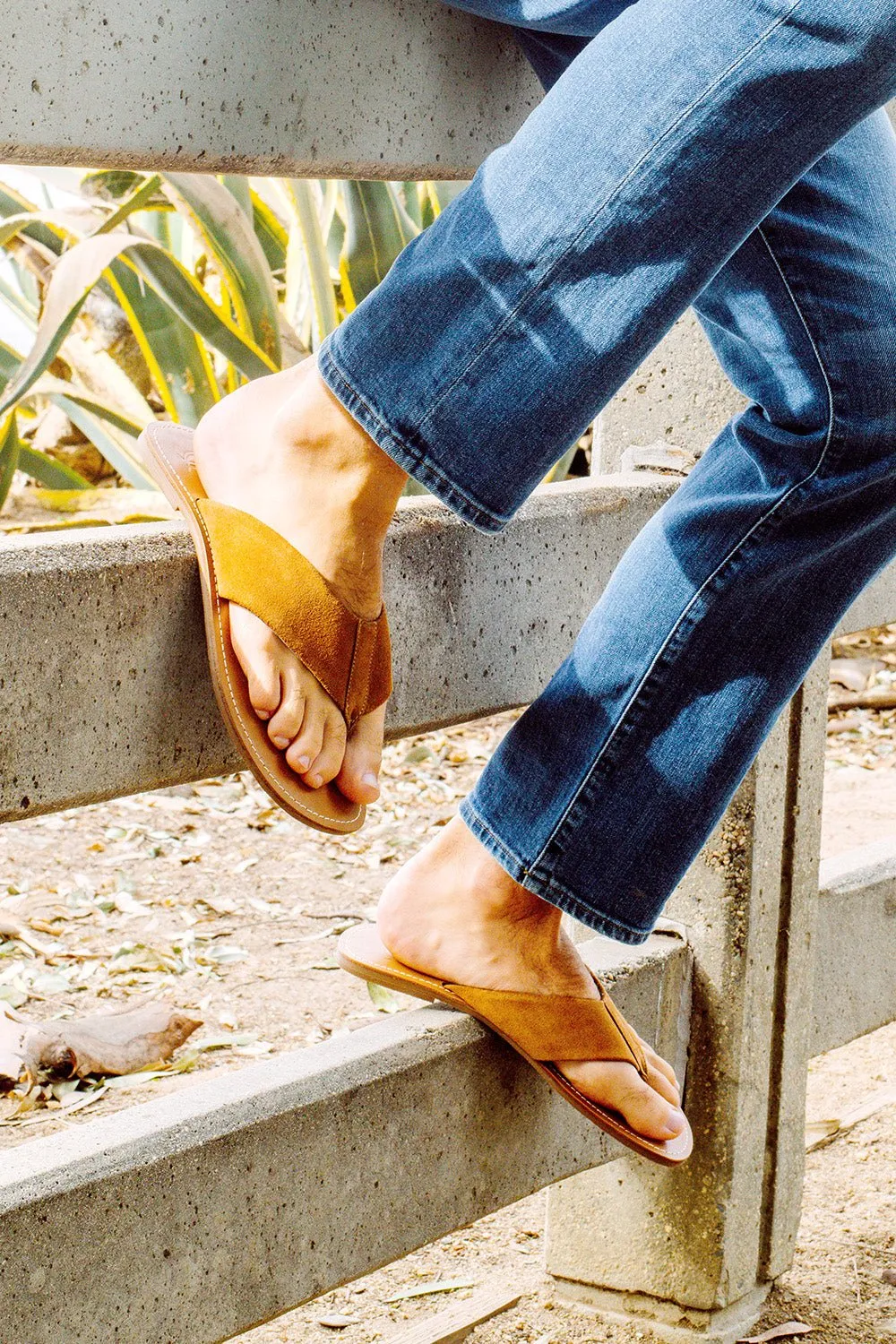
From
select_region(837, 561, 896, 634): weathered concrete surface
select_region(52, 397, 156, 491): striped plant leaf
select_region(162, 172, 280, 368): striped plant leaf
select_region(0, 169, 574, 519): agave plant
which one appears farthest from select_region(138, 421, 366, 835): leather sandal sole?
select_region(52, 397, 156, 491): striped plant leaf

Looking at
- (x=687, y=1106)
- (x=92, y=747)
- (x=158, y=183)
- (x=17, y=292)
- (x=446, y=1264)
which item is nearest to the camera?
(x=92, y=747)

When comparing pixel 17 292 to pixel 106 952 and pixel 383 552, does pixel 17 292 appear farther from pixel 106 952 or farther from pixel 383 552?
pixel 383 552

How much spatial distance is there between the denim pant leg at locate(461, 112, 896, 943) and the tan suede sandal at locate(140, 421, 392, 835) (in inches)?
7.4

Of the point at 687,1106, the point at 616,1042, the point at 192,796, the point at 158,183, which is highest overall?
the point at 158,183

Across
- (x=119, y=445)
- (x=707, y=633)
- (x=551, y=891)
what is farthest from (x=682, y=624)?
(x=119, y=445)

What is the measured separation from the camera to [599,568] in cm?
130

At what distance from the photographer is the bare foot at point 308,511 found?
95cm

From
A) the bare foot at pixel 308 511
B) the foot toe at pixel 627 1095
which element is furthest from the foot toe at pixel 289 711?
the foot toe at pixel 627 1095

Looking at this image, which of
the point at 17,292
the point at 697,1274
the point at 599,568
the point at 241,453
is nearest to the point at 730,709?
the point at 599,568

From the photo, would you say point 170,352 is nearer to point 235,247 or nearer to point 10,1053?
point 235,247

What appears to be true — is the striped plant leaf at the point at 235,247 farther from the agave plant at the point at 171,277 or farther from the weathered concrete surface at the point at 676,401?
the weathered concrete surface at the point at 676,401

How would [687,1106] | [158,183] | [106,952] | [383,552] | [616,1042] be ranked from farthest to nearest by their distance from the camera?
[106,952] → [158,183] → [687,1106] → [616,1042] → [383,552]

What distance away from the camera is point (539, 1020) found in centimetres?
118

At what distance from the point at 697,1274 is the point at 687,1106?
17 centimetres
